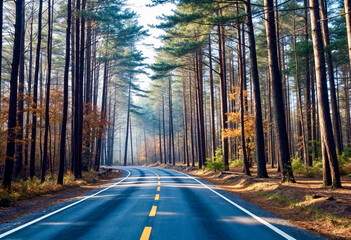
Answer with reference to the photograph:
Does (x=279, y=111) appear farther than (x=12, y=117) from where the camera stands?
Yes

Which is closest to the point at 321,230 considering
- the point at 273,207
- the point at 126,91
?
the point at 273,207

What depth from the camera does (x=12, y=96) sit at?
12.6 m

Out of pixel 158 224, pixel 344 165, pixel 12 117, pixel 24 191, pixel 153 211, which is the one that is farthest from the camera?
pixel 344 165

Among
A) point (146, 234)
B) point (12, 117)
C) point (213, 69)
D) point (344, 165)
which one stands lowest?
point (146, 234)

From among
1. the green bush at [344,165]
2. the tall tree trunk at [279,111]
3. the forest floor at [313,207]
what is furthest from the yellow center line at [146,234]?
the green bush at [344,165]

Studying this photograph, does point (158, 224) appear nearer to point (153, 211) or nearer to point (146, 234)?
point (146, 234)

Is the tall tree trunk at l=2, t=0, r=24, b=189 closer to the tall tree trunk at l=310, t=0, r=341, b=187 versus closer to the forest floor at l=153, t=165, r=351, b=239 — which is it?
the forest floor at l=153, t=165, r=351, b=239

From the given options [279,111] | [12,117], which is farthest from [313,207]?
[12,117]

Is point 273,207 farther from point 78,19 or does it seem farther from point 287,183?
point 78,19

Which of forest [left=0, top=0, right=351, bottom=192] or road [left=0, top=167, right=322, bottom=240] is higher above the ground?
forest [left=0, top=0, right=351, bottom=192]

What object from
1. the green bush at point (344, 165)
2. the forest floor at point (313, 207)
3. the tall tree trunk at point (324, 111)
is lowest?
the forest floor at point (313, 207)

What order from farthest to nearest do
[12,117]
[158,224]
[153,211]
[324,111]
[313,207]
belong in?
[12,117], [324,111], [153,211], [313,207], [158,224]

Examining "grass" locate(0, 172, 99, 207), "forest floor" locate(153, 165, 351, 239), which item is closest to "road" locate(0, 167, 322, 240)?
"forest floor" locate(153, 165, 351, 239)

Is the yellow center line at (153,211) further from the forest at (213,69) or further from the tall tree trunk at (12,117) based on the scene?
the tall tree trunk at (12,117)
